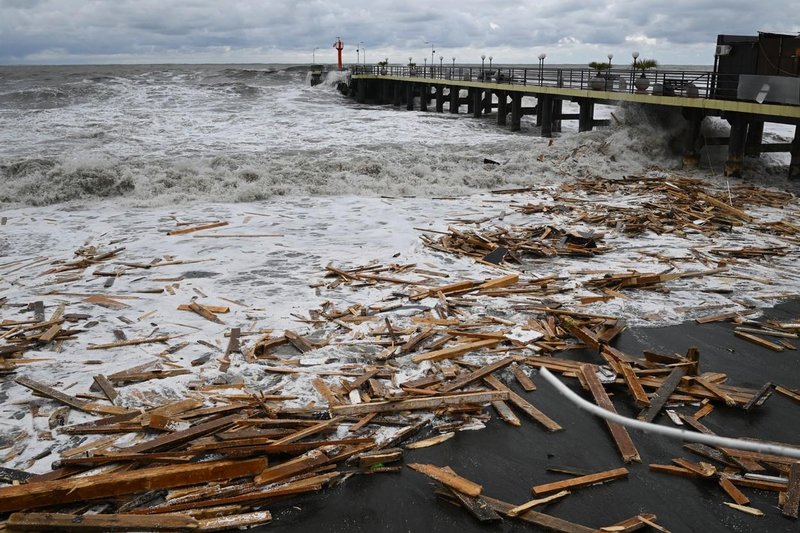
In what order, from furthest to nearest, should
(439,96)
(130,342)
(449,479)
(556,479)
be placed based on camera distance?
(439,96), (130,342), (556,479), (449,479)

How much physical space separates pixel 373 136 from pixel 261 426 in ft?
93.6

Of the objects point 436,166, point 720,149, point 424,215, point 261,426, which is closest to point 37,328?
point 261,426

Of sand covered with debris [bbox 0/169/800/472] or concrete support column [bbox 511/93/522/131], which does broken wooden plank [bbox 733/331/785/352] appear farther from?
concrete support column [bbox 511/93/522/131]

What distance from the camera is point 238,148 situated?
28.1m

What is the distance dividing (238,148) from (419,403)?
2447 cm

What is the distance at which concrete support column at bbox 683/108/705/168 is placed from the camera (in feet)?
69.5

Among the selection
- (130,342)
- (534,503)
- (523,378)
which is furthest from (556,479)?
(130,342)

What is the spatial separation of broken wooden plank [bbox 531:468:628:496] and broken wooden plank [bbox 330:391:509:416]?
3.78ft

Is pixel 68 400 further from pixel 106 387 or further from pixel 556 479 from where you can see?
pixel 556 479

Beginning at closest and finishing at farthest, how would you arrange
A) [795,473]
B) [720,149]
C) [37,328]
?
1. [795,473]
2. [37,328]
3. [720,149]

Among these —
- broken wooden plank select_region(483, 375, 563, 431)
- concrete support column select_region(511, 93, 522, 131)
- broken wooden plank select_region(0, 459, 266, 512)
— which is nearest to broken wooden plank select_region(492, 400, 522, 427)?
broken wooden plank select_region(483, 375, 563, 431)

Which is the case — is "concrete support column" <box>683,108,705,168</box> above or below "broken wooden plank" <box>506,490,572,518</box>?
above

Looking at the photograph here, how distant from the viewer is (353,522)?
4.45 metres

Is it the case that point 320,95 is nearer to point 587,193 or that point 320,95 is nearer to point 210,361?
point 587,193
